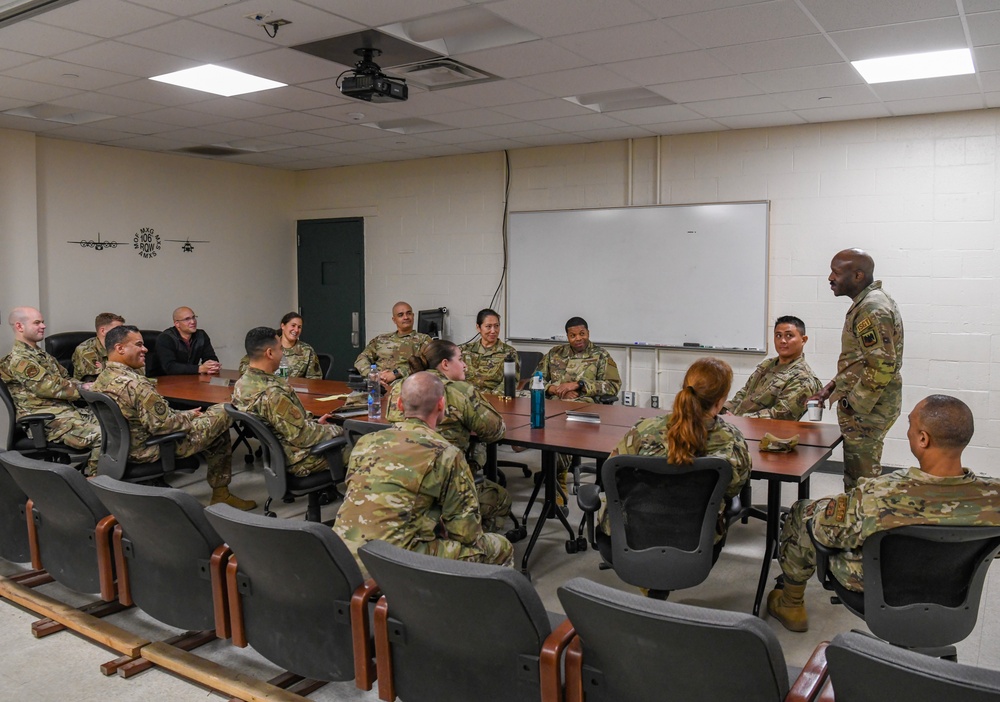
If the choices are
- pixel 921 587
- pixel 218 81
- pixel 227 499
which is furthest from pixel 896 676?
pixel 218 81

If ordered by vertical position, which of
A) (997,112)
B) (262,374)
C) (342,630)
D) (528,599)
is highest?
(997,112)

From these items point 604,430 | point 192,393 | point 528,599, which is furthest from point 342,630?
point 192,393

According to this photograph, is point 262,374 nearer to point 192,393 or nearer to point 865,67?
point 192,393

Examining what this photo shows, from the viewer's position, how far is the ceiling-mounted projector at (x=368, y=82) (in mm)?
4129

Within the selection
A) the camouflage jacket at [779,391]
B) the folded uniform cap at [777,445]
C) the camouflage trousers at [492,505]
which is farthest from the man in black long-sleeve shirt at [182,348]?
the folded uniform cap at [777,445]

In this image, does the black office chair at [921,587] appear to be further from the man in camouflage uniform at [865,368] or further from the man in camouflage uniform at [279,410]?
the man in camouflage uniform at [279,410]

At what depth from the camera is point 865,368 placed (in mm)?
4266

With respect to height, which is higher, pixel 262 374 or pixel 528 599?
pixel 262 374

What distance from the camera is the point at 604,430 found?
160 inches

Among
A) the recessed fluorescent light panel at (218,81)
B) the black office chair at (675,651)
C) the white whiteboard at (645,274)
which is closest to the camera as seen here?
the black office chair at (675,651)

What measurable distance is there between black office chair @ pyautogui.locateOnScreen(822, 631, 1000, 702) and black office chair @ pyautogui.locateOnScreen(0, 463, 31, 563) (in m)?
3.16

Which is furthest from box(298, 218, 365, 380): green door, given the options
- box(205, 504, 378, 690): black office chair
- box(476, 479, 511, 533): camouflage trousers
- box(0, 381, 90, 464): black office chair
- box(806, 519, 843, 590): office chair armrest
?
box(806, 519, 843, 590): office chair armrest

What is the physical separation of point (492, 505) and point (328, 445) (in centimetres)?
91

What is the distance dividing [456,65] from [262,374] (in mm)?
2022
